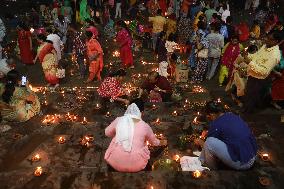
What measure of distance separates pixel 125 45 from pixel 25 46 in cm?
359

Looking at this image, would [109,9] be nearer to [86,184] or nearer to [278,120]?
[278,120]

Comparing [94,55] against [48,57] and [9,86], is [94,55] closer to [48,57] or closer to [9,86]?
[48,57]

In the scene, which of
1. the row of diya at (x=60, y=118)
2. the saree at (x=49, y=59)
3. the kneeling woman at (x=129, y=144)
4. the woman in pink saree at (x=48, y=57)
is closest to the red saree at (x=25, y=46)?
the woman in pink saree at (x=48, y=57)

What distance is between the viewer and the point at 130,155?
4.76 metres

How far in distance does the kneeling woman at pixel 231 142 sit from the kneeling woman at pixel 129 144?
0.98 metres

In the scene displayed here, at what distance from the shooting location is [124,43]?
37.8 feet

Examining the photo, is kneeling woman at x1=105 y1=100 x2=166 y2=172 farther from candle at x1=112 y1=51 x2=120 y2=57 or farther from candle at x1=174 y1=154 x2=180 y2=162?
candle at x1=112 y1=51 x2=120 y2=57

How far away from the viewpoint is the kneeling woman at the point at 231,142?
4.84 m

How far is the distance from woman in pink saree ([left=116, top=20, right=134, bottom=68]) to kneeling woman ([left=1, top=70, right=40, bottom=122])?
4.57m

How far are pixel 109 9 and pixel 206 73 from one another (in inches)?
306

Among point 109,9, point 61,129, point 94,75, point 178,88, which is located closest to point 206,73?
point 178,88

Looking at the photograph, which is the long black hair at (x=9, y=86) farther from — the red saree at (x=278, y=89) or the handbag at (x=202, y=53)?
the red saree at (x=278, y=89)

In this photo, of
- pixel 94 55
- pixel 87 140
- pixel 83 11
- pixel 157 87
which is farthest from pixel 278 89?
pixel 83 11

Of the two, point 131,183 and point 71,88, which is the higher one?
point 131,183
